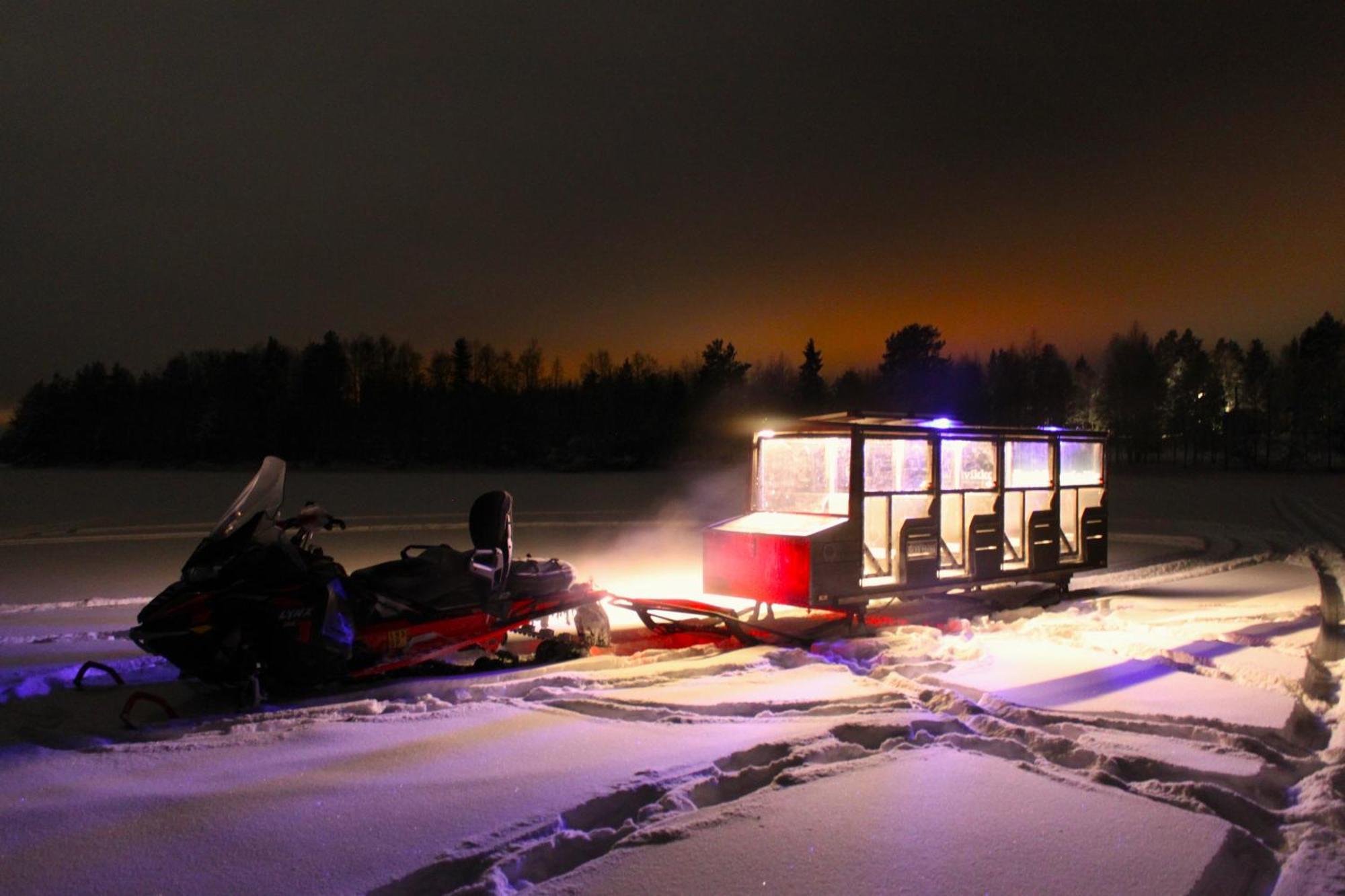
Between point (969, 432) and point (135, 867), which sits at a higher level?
point (969, 432)

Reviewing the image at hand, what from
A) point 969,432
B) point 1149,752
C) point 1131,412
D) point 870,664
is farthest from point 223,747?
point 1131,412

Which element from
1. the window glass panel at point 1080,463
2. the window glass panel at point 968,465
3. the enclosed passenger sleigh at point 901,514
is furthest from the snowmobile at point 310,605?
the window glass panel at point 1080,463

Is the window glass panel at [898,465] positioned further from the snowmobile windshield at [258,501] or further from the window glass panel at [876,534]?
the snowmobile windshield at [258,501]

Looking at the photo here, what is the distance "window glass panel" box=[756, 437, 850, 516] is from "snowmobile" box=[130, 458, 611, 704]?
3859mm

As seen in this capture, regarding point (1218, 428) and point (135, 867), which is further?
point (1218, 428)

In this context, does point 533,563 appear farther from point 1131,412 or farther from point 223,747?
point 1131,412

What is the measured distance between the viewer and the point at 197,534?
1839 cm

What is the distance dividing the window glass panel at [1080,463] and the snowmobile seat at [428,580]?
7666 millimetres

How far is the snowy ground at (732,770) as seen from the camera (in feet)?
11.8

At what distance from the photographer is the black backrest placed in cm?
717

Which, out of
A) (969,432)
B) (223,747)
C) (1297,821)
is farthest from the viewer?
(969,432)

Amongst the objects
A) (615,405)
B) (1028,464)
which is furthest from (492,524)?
(615,405)

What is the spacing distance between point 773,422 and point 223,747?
21.5 ft

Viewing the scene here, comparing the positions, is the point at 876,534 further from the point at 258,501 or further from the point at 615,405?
the point at 615,405
